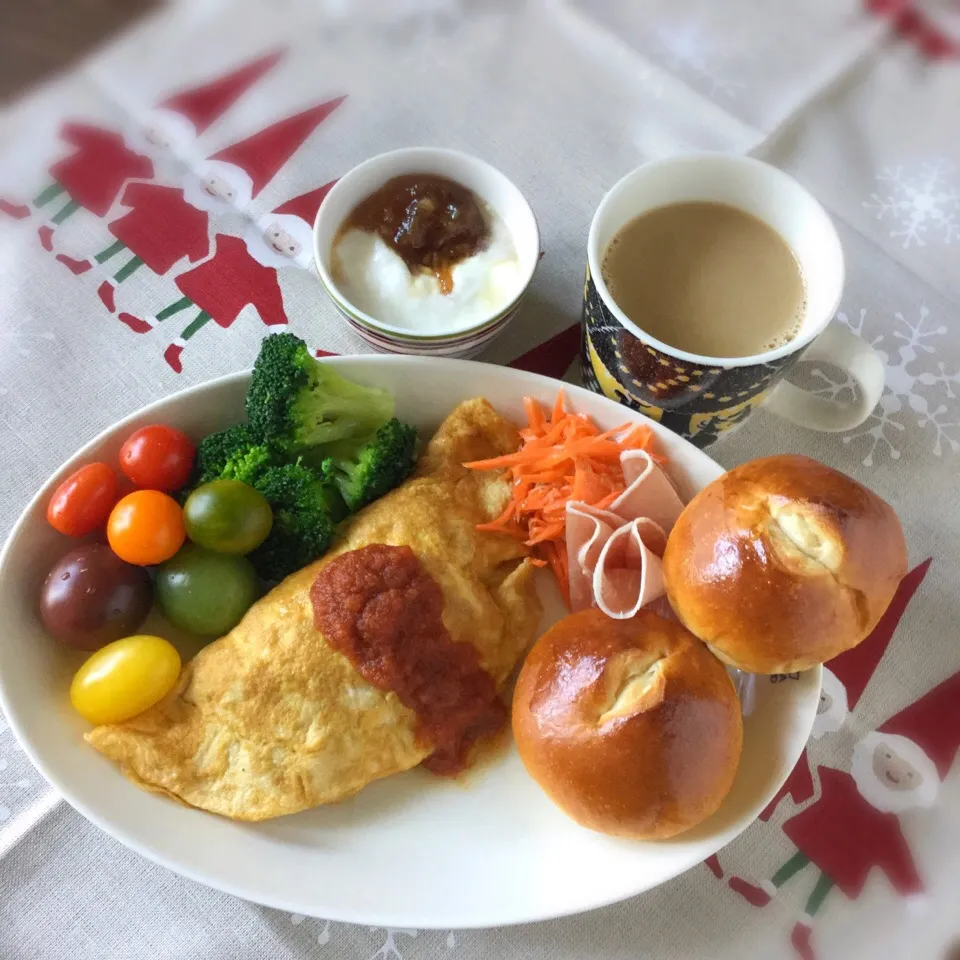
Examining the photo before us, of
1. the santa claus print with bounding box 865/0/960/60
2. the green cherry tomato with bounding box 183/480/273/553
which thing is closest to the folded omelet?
the green cherry tomato with bounding box 183/480/273/553

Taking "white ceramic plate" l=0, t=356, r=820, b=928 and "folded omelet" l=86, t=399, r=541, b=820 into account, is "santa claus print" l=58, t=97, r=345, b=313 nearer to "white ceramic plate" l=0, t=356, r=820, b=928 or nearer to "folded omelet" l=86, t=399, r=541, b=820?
"white ceramic plate" l=0, t=356, r=820, b=928

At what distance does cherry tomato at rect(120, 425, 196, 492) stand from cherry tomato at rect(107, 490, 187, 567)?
0.04m

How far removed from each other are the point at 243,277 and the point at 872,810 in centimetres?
178

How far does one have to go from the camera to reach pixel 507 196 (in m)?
1.74

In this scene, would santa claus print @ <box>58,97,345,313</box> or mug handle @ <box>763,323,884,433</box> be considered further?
santa claus print @ <box>58,97,345,313</box>

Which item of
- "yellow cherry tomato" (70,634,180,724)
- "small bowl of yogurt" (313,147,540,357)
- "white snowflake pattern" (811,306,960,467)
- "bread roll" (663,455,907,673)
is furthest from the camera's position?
"white snowflake pattern" (811,306,960,467)

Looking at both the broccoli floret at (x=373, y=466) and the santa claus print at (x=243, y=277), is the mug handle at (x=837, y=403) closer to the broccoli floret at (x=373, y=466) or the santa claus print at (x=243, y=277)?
the broccoli floret at (x=373, y=466)

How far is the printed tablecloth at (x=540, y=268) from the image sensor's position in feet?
4.97

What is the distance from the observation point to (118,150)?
208cm

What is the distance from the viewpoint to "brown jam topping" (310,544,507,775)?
4.83ft

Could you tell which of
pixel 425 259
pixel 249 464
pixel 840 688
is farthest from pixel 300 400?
pixel 840 688

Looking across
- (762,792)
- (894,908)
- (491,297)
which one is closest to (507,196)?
(491,297)

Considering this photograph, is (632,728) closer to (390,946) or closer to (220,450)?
(390,946)

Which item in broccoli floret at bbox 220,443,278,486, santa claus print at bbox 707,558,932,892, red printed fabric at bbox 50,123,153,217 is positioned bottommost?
santa claus print at bbox 707,558,932,892
